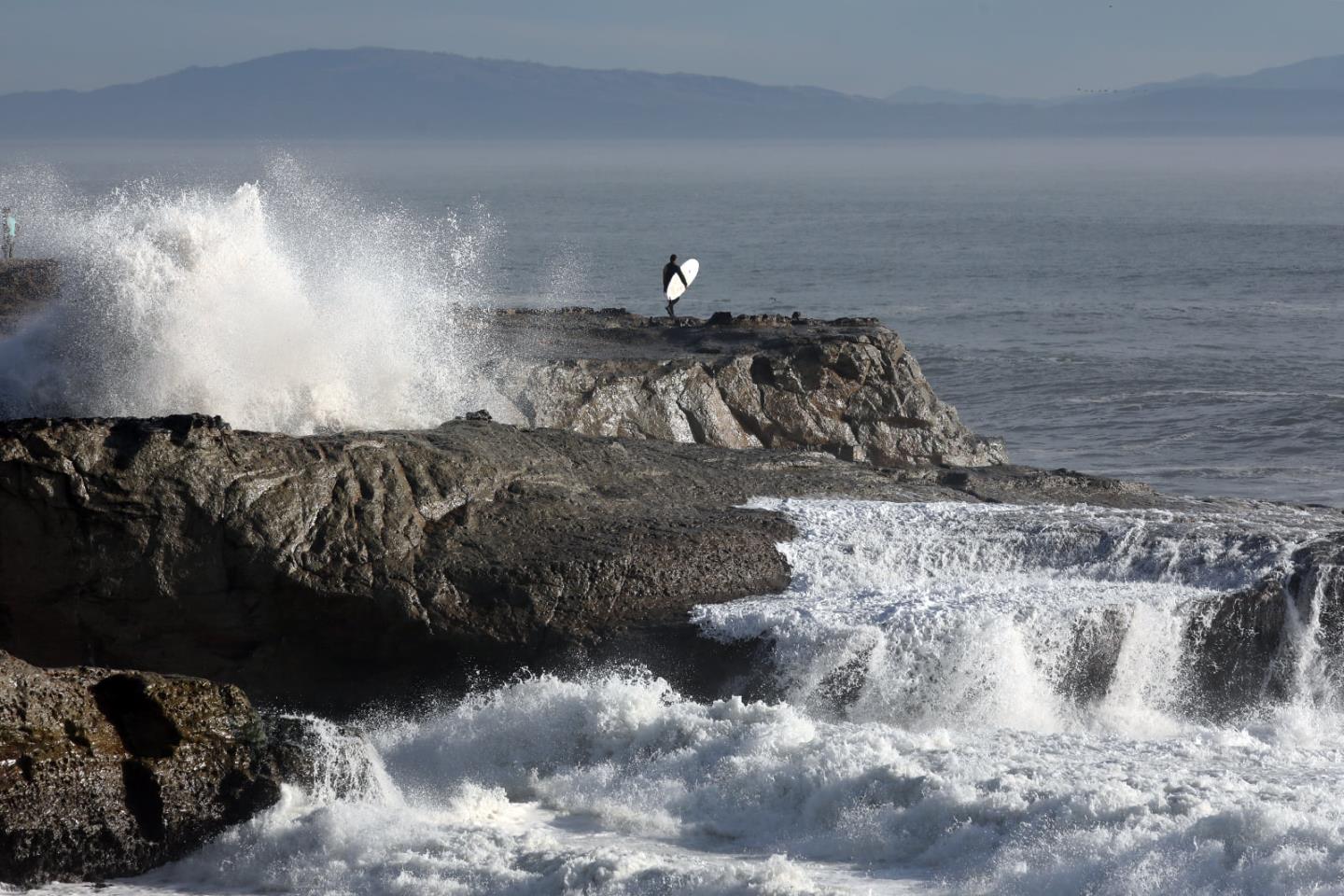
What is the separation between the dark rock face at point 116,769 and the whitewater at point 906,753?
0.23 metres

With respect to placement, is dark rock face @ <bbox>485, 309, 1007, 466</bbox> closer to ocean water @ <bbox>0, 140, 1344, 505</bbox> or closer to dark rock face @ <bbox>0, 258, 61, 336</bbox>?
ocean water @ <bbox>0, 140, 1344, 505</bbox>

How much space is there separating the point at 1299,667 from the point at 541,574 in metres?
5.38

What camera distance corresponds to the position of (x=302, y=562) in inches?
469

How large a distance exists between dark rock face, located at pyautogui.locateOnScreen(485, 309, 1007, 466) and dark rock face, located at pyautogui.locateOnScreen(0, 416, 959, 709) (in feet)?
14.2

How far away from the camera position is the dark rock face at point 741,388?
1717 cm

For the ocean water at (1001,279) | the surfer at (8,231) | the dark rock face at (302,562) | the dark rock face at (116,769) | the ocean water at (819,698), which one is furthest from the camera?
the surfer at (8,231)

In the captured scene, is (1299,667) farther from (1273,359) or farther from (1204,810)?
(1273,359)

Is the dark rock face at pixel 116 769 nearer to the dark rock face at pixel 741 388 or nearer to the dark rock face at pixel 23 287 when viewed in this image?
the dark rock face at pixel 741 388

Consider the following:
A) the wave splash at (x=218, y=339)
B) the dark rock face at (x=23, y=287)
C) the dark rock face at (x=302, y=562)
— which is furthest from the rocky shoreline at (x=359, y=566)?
the dark rock face at (x=23, y=287)

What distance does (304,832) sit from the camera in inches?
390

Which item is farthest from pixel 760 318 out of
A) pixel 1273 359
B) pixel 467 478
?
pixel 1273 359

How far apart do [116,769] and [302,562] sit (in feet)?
8.38

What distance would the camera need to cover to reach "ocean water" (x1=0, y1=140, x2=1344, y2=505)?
22.5 meters

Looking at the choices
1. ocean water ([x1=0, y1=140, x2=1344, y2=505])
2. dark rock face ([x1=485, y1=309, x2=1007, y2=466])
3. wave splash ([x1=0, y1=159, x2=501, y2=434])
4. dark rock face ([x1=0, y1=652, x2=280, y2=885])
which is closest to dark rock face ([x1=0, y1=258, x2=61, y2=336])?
ocean water ([x1=0, y1=140, x2=1344, y2=505])
